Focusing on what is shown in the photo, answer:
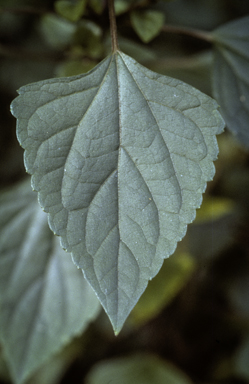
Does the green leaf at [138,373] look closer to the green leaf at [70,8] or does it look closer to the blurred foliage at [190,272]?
the blurred foliage at [190,272]

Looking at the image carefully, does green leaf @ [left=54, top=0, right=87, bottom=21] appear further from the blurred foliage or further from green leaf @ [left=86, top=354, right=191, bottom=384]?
green leaf @ [left=86, top=354, right=191, bottom=384]

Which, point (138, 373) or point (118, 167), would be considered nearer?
point (118, 167)

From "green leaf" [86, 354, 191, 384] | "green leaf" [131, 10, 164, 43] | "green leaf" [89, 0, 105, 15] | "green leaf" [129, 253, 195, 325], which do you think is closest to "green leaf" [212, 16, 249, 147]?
"green leaf" [131, 10, 164, 43]

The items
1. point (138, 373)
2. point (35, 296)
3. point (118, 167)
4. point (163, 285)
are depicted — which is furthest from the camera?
point (138, 373)

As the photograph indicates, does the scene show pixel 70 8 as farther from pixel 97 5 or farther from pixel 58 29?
pixel 58 29

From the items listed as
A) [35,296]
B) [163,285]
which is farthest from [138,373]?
[35,296]

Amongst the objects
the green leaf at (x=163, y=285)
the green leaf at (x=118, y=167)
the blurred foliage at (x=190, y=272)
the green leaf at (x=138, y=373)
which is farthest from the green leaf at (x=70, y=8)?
the green leaf at (x=138, y=373)
